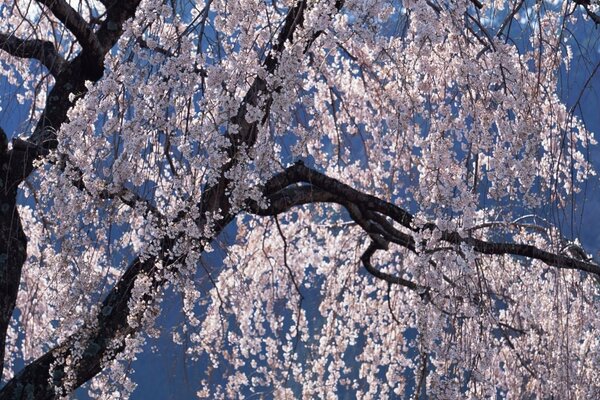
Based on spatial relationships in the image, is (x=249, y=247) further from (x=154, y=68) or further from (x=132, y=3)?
(x=154, y=68)

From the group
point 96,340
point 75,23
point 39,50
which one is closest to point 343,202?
point 96,340

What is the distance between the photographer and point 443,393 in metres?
2.71

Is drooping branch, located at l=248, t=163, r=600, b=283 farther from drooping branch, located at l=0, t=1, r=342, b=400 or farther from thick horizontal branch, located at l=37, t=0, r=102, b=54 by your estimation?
thick horizontal branch, located at l=37, t=0, r=102, b=54

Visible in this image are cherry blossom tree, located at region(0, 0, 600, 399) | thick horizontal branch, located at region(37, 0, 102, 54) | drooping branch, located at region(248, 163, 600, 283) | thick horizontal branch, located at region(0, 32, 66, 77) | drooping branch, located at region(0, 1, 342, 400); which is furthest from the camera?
thick horizontal branch, located at region(0, 32, 66, 77)

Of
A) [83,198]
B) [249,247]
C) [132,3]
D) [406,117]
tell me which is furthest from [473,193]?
[249,247]

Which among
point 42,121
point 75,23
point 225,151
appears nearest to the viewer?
point 225,151

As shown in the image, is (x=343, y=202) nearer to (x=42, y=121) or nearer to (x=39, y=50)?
(x=42, y=121)

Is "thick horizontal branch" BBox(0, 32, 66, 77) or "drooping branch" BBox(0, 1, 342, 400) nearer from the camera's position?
"drooping branch" BBox(0, 1, 342, 400)

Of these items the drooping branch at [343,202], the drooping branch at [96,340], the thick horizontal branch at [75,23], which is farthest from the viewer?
the drooping branch at [343,202]

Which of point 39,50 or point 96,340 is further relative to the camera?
point 39,50

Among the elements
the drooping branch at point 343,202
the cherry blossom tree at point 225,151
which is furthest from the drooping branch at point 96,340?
the drooping branch at point 343,202

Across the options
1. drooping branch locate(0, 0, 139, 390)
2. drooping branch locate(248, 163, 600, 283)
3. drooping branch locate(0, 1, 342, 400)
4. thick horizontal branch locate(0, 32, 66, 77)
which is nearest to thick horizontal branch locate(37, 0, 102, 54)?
drooping branch locate(0, 0, 139, 390)

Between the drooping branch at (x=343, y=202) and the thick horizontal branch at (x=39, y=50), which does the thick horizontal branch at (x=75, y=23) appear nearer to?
the thick horizontal branch at (x=39, y=50)

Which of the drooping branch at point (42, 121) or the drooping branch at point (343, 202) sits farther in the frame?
the drooping branch at point (343, 202)
